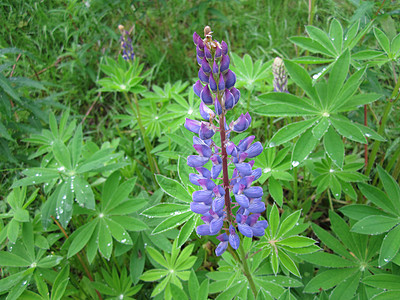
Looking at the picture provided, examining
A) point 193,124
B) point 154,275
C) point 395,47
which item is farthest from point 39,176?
point 395,47

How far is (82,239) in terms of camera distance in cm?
225

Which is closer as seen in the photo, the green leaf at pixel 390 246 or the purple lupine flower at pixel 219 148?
the purple lupine flower at pixel 219 148

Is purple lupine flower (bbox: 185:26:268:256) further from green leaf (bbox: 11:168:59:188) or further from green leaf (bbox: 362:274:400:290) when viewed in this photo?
green leaf (bbox: 11:168:59:188)

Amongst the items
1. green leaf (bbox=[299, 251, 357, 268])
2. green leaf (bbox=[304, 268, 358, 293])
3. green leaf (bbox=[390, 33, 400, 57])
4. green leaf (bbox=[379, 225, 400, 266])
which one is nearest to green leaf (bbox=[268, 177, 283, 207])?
green leaf (bbox=[299, 251, 357, 268])

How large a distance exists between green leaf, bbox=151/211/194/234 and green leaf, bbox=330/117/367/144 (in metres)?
0.96

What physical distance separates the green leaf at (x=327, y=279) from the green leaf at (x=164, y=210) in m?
0.86

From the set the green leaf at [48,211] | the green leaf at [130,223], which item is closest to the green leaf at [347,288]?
the green leaf at [130,223]

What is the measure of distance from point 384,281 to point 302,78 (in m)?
1.21

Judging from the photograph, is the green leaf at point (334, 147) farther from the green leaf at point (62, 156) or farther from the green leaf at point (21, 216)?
the green leaf at point (21, 216)

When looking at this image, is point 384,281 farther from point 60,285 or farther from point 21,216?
point 21,216

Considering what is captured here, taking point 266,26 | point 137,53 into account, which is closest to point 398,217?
point 266,26

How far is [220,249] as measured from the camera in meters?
1.54

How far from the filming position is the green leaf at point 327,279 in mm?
1973

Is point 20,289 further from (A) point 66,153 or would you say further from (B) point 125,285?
(A) point 66,153
